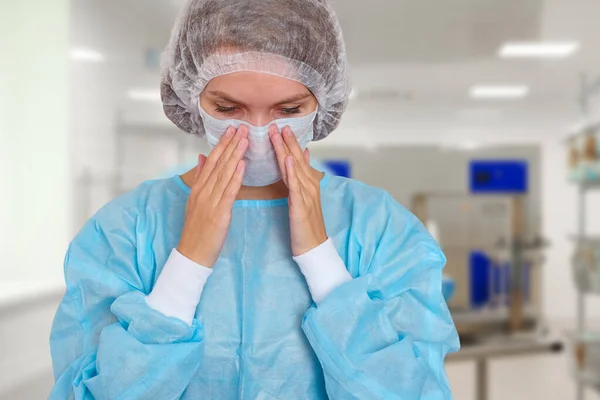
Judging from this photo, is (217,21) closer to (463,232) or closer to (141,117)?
(141,117)

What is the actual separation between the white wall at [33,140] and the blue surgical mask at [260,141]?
230 cm

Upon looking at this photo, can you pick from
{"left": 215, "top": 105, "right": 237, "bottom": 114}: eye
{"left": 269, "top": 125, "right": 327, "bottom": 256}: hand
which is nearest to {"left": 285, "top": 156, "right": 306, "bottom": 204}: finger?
{"left": 269, "top": 125, "right": 327, "bottom": 256}: hand

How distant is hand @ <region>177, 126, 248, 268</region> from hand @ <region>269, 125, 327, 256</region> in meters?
0.06

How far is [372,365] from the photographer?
863mm

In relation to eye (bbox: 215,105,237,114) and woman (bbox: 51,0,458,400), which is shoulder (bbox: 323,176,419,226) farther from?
eye (bbox: 215,105,237,114)

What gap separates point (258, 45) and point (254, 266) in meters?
0.34

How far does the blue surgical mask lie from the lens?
91 cm

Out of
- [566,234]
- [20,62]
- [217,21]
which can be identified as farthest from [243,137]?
[566,234]

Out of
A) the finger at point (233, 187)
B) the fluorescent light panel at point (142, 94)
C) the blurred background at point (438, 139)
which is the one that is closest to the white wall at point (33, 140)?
the blurred background at point (438, 139)

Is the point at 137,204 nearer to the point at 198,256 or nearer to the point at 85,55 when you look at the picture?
the point at 198,256

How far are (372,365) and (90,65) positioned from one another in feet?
9.18

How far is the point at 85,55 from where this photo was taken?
126 inches

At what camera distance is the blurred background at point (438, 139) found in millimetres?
3021

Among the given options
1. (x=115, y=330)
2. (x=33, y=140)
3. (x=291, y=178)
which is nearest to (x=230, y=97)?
(x=291, y=178)
